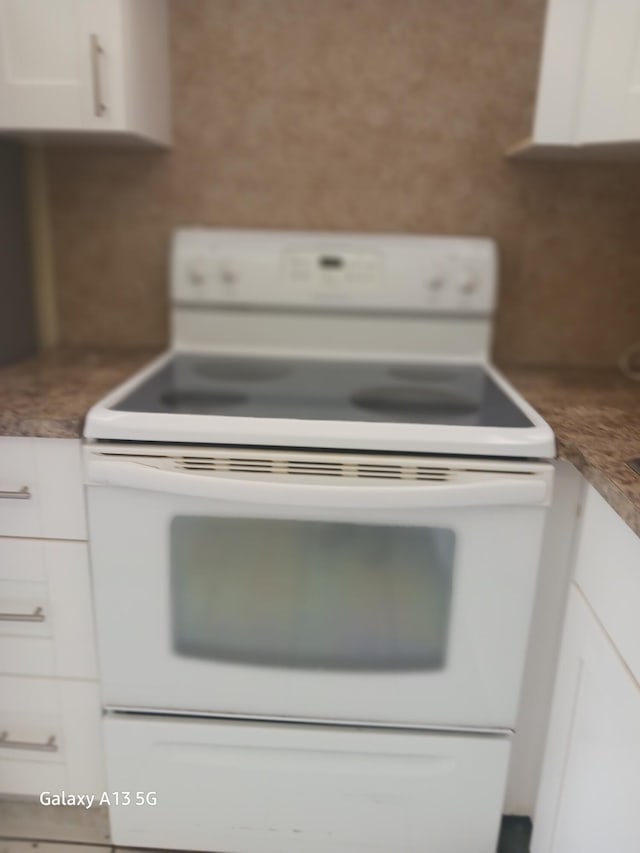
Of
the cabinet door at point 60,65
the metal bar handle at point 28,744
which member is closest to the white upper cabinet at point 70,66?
the cabinet door at point 60,65

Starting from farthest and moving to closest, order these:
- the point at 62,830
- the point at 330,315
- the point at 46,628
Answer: the point at 330,315 → the point at 62,830 → the point at 46,628

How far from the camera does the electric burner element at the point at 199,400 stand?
111 centimetres

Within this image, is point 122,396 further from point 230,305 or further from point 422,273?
point 422,273

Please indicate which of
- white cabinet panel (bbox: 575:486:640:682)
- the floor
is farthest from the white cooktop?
the floor

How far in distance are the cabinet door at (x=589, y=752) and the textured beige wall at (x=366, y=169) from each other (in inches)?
32.8

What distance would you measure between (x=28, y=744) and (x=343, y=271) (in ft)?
3.88

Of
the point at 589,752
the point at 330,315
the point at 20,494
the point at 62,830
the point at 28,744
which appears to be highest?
the point at 330,315

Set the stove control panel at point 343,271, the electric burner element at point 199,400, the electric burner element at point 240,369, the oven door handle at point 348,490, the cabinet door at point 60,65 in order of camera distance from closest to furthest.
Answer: the oven door handle at point 348,490, the electric burner element at point 199,400, the cabinet door at point 60,65, the electric burner element at point 240,369, the stove control panel at point 343,271

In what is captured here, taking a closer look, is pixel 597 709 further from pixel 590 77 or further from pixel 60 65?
pixel 60 65

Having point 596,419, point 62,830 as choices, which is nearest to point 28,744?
point 62,830

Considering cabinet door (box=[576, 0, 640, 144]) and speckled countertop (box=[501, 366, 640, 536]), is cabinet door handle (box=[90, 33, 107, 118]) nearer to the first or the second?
cabinet door (box=[576, 0, 640, 144])

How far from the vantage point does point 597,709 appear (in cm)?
96

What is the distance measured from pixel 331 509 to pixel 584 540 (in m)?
0.41

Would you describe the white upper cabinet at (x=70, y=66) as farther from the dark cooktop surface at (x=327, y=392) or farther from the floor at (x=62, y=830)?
the floor at (x=62, y=830)
